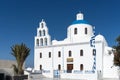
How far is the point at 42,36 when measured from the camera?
49250 millimetres

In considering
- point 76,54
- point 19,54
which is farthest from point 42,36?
point 19,54

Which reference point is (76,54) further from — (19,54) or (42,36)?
(19,54)

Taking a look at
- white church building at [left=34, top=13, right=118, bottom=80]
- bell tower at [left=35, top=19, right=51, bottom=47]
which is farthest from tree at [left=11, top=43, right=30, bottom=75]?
bell tower at [left=35, top=19, right=51, bottom=47]

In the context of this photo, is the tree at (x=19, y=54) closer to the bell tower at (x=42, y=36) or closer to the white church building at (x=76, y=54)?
the white church building at (x=76, y=54)

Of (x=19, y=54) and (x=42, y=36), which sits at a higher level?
(x=42, y=36)

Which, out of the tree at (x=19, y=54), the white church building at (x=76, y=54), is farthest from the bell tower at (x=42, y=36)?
the tree at (x=19, y=54)

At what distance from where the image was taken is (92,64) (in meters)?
42.5

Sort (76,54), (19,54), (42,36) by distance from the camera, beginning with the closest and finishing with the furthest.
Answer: (19,54) → (76,54) → (42,36)

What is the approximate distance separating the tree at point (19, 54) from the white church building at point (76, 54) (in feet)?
23.6

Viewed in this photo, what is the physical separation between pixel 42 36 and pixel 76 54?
331 inches

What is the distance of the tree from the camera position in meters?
38.5

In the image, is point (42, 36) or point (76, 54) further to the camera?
point (42, 36)

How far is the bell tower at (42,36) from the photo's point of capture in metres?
48.8

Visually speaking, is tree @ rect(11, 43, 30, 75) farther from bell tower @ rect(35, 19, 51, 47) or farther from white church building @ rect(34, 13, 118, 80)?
bell tower @ rect(35, 19, 51, 47)
